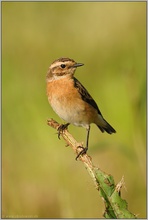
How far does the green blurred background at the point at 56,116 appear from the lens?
6824mm

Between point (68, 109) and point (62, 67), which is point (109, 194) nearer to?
point (68, 109)

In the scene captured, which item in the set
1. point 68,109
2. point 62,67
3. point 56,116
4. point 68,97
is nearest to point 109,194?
point 68,109

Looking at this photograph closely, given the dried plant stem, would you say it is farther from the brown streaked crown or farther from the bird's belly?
the brown streaked crown

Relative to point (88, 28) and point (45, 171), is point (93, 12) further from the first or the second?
point (45, 171)

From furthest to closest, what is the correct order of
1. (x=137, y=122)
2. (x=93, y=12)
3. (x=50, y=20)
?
Result: (x=93, y=12) → (x=50, y=20) → (x=137, y=122)

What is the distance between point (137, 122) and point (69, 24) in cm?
702

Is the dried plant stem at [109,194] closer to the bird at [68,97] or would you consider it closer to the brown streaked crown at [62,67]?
the bird at [68,97]

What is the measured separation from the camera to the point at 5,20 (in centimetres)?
1230

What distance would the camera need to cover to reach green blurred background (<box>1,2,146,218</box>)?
6824mm

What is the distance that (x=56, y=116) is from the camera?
10.3 meters

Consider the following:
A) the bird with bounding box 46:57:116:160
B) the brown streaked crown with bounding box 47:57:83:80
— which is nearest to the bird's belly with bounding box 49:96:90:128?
the bird with bounding box 46:57:116:160

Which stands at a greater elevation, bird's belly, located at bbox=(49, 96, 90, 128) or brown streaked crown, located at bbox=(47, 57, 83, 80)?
brown streaked crown, located at bbox=(47, 57, 83, 80)

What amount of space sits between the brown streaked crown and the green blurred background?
65 cm

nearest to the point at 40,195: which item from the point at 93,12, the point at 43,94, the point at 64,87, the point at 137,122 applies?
the point at 64,87
